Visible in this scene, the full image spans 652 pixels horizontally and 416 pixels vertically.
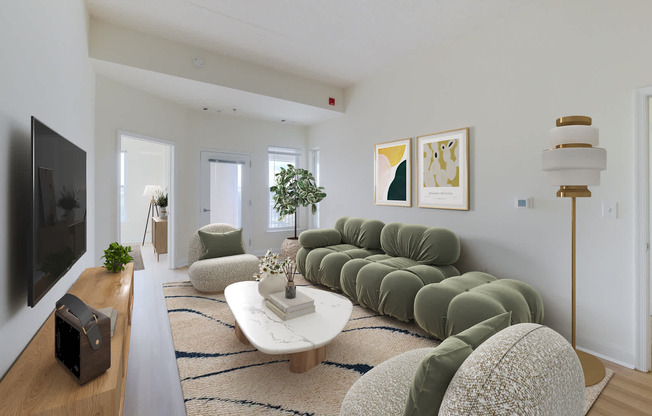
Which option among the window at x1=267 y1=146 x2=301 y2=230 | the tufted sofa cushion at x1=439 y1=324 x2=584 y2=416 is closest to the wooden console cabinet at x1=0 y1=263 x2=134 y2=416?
the tufted sofa cushion at x1=439 y1=324 x2=584 y2=416

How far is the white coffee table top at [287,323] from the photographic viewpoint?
1.92m

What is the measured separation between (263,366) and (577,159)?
2666 mm

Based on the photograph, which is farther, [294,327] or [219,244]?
[219,244]

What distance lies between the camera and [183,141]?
5.19 m

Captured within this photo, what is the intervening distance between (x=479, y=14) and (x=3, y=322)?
421 centimetres

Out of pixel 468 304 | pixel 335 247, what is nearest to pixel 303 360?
pixel 468 304

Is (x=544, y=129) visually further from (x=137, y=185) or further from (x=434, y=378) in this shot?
(x=137, y=185)

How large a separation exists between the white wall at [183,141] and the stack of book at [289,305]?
9.16 ft

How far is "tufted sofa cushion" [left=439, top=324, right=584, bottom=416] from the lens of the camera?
2.54 feet

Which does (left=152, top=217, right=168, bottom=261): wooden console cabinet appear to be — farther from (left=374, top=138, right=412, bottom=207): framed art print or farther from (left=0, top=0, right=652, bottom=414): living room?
(left=374, top=138, right=412, bottom=207): framed art print

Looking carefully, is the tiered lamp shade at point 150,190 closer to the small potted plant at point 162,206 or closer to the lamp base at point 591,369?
the small potted plant at point 162,206

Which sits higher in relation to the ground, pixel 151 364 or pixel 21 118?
pixel 21 118

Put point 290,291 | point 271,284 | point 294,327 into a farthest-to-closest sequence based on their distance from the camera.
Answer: point 271,284, point 290,291, point 294,327

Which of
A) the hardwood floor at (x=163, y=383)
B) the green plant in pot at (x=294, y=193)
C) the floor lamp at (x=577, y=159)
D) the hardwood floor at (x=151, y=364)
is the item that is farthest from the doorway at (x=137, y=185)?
the floor lamp at (x=577, y=159)
